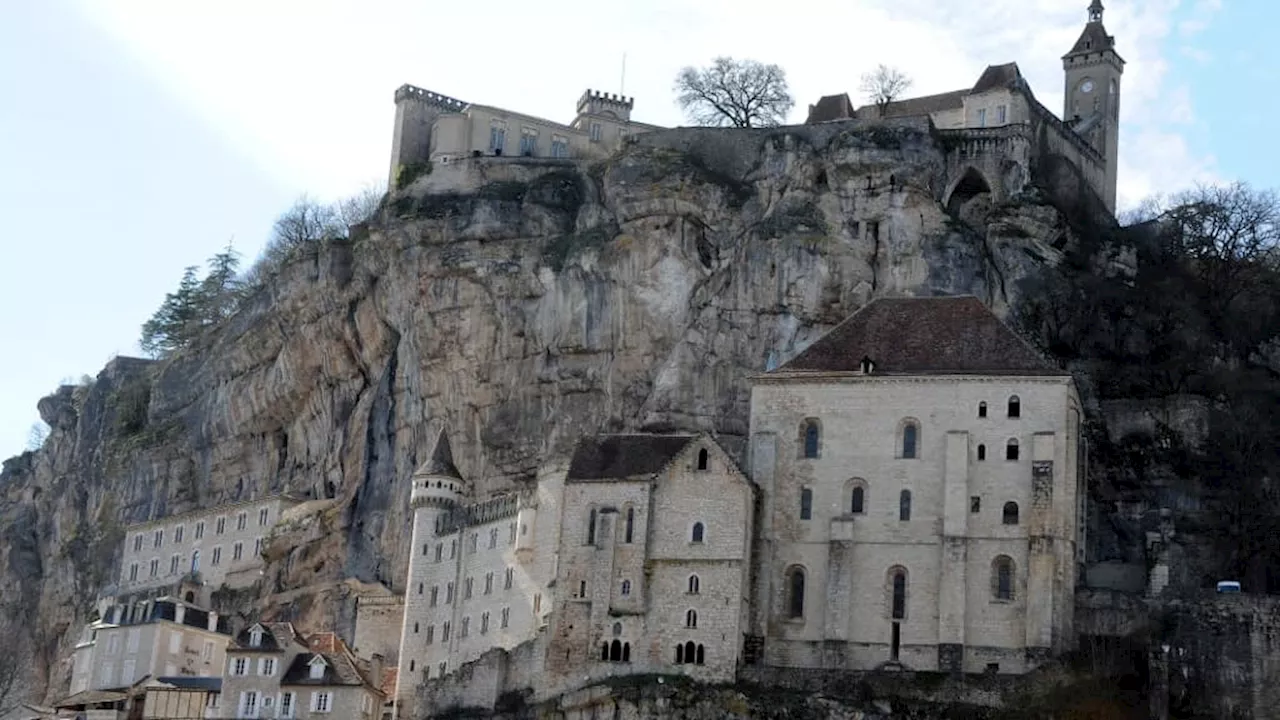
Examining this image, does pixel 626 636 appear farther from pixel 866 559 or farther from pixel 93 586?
pixel 93 586

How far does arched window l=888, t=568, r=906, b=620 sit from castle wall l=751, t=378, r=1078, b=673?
151mm

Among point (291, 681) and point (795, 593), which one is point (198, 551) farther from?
point (795, 593)

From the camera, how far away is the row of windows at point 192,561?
323 ft

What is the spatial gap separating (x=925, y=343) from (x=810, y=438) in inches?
210

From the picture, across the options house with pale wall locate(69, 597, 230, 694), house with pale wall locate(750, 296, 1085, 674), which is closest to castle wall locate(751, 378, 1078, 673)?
house with pale wall locate(750, 296, 1085, 674)

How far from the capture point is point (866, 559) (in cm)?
7062

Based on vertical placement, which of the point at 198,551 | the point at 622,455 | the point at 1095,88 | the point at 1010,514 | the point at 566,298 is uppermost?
the point at 1095,88

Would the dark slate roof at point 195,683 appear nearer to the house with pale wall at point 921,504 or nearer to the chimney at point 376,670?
the chimney at point 376,670

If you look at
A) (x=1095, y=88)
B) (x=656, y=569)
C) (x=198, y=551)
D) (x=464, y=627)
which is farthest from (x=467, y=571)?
(x=1095, y=88)

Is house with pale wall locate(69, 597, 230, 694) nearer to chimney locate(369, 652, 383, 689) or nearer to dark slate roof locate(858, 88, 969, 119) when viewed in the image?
chimney locate(369, 652, 383, 689)

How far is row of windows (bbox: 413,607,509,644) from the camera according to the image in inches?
2936

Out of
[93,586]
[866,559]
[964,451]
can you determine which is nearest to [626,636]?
[866,559]

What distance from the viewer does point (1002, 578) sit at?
69.1 meters

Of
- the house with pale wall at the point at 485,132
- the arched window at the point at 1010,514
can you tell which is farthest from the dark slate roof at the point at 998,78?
the arched window at the point at 1010,514
